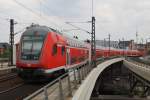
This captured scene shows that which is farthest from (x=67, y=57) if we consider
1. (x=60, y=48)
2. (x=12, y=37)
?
(x=12, y=37)

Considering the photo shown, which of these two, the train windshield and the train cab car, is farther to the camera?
the train windshield

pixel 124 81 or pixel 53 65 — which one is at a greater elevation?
pixel 53 65

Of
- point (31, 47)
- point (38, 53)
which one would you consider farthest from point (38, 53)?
point (31, 47)

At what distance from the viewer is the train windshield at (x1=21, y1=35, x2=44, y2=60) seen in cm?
2233

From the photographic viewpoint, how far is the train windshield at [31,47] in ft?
73.3

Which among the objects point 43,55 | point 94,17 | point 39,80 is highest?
point 94,17

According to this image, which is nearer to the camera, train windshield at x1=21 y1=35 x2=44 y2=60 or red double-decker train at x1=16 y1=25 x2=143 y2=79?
red double-decker train at x1=16 y1=25 x2=143 y2=79

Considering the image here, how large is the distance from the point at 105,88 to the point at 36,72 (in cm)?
4083

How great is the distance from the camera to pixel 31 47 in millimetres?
22641

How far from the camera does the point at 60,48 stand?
80.3ft

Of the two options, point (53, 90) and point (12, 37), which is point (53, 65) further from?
point (12, 37)

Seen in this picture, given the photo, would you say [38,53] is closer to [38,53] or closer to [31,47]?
[38,53]

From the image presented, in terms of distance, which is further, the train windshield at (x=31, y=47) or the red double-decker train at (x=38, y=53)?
the train windshield at (x=31, y=47)

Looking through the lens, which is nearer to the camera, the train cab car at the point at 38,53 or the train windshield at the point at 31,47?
the train cab car at the point at 38,53
